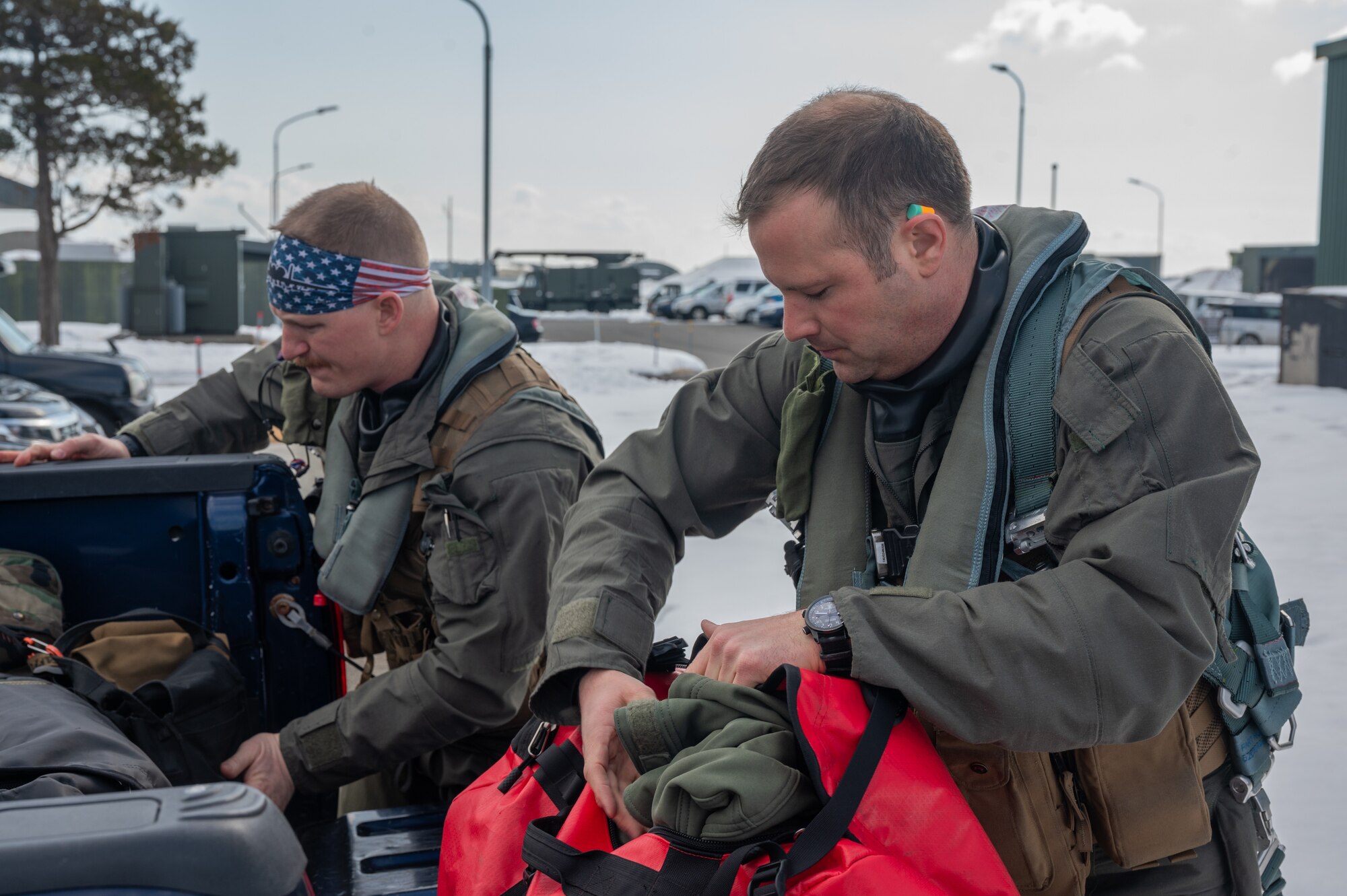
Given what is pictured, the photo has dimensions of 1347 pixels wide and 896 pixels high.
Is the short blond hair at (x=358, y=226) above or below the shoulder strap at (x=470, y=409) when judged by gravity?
above

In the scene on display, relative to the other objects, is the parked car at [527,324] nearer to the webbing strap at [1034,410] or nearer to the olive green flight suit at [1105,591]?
the webbing strap at [1034,410]

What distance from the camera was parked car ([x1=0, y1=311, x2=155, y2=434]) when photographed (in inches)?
386

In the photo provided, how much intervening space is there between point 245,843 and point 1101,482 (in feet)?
3.65

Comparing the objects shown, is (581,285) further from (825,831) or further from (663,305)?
(825,831)

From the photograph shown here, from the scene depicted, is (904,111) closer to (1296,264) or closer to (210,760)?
(210,760)

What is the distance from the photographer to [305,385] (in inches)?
130

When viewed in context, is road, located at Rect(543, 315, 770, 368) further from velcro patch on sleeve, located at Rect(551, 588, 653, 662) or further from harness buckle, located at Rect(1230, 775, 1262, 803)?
harness buckle, located at Rect(1230, 775, 1262, 803)

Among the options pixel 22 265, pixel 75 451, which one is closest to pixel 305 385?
pixel 75 451

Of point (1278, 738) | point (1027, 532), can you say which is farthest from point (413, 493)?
point (1278, 738)

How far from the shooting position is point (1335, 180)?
82.8 ft

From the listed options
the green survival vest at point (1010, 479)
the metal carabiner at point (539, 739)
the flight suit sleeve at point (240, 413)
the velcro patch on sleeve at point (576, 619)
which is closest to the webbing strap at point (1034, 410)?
the green survival vest at point (1010, 479)

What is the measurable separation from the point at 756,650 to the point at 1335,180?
28.3 m

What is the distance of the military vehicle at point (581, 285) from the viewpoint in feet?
152

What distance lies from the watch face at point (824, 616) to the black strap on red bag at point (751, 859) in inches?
3.8
